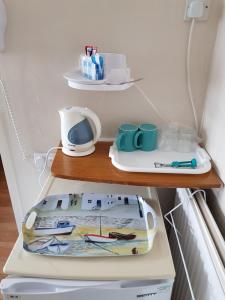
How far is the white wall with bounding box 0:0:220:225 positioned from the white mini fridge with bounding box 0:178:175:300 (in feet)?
2.23

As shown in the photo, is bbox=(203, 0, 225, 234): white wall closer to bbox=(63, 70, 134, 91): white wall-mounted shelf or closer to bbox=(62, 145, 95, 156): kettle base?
bbox=(63, 70, 134, 91): white wall-mounted shelf

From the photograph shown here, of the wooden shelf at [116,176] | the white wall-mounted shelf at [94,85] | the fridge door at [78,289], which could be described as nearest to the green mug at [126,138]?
the wooden shelf at [116,176]

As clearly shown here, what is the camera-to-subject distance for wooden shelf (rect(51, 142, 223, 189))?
101 centimetres

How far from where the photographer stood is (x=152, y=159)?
1.17m

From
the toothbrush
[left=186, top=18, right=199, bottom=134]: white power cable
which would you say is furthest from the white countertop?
[left=186, top=18, right=199, bottom=134]: white power cable

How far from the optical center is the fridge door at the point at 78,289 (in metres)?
0.79

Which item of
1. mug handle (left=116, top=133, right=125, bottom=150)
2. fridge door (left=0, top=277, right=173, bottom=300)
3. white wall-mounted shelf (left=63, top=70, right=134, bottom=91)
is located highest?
white wall-mounted shelf (left=63, top=70, right=134, bottom=91)

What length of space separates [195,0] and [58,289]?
3.77 feet

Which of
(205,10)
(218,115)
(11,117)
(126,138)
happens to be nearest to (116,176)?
(126,138)

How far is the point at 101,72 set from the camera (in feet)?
3.36

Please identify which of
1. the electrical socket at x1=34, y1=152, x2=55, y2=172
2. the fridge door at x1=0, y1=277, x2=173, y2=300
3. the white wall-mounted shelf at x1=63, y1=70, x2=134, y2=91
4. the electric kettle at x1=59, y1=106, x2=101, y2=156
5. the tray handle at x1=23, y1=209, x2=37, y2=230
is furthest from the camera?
the electrical socket at x1=34, y1=152, x2=55, y2=172

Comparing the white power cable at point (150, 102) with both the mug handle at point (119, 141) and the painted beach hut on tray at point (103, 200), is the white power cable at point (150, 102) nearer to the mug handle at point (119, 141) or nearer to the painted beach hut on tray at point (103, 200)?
the mug handle at point (119, 141)

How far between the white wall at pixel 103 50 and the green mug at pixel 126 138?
4.3 inches

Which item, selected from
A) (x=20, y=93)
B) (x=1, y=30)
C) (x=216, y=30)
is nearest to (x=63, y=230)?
(x=20, y=93)
